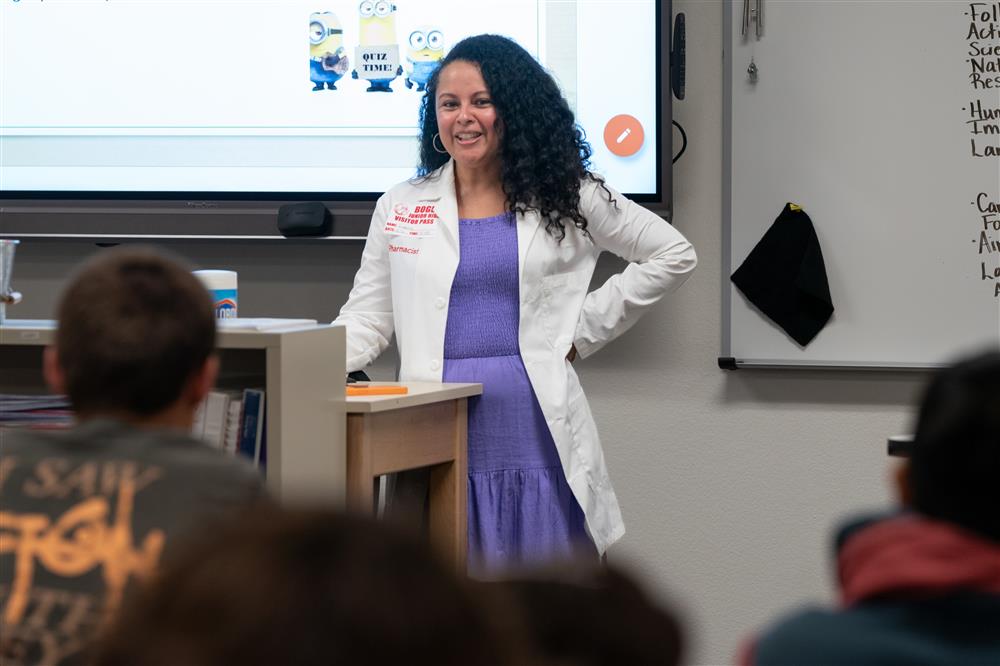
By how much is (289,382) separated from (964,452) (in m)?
1.09

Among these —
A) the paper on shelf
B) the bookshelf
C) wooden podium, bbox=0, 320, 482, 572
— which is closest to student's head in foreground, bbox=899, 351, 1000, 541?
wooden podium, bbox=0, 320, 482, 572

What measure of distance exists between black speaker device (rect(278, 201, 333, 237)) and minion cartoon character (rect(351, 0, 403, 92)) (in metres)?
0.37

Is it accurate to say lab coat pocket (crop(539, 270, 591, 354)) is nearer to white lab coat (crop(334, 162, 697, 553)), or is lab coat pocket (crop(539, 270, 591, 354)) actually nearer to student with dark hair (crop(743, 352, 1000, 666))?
white lab coat (crop(334, 162, 697, 553))

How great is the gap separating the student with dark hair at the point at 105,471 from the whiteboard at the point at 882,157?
2065mm

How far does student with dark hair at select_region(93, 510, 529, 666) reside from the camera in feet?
1.35

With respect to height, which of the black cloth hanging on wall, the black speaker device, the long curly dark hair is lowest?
the black cloth hanging on wall

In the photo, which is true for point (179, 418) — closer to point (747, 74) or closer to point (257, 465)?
point (257, 465)

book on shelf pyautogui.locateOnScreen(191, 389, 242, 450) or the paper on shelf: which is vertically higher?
the paper on shelf

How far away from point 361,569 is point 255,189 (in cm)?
280

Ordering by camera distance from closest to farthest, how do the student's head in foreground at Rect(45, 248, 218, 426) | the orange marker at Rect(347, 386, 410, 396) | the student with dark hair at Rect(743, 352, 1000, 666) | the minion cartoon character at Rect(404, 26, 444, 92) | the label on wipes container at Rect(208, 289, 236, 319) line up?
the student with dark hair at Rect(743, 352, 1000, 666) < the student's head in foreground at Rect(45, 248, 218, 426) < the label on wipes container at Rect(208, 289, 236, 319) < the orange marker at Rect(347, 386, 410, 396) < the minion cartoon character at Rect(404, 26, 444, 92)

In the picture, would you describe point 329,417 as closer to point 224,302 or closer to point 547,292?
point 224,302

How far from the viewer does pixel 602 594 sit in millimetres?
578

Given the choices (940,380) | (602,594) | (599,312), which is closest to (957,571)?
(940,380)

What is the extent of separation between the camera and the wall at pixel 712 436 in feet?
10.0
